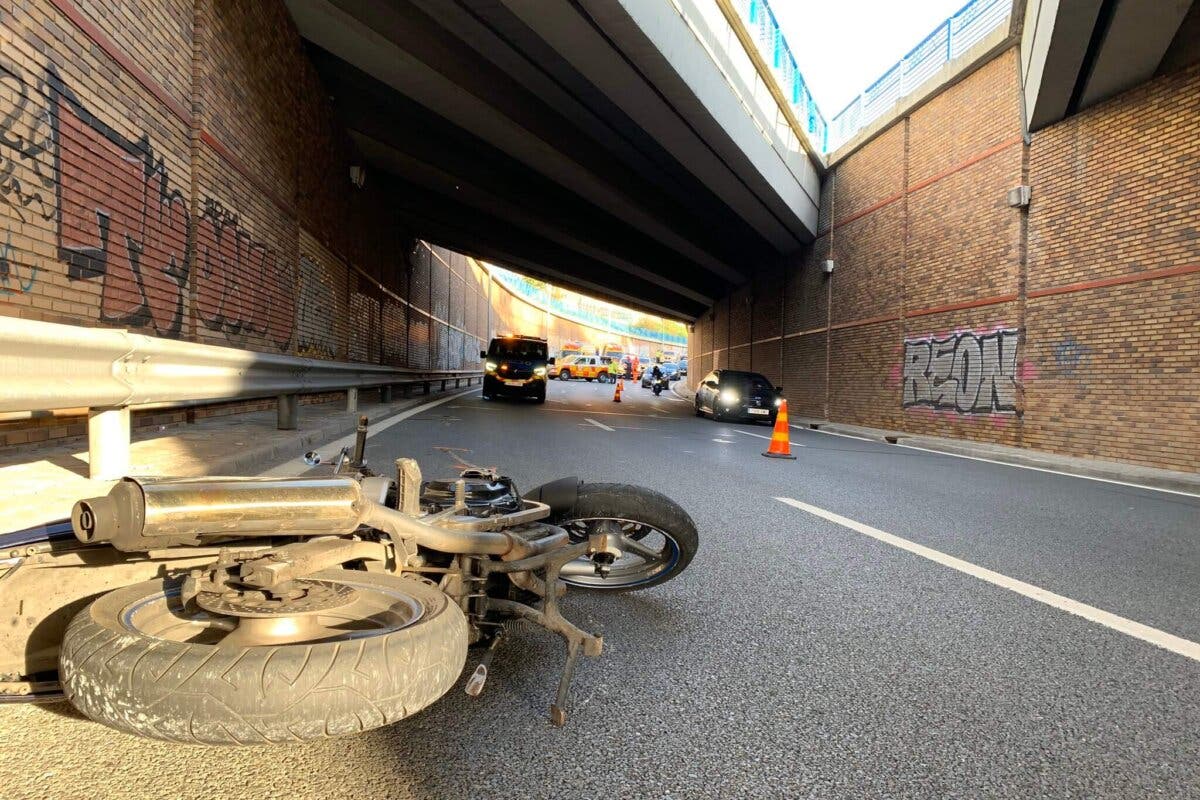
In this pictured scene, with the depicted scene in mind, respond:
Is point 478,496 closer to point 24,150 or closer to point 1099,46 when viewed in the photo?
point 24,150

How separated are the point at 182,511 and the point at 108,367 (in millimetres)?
2016

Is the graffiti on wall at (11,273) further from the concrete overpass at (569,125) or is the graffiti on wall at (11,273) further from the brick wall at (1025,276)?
the brick wall at (1025,276)

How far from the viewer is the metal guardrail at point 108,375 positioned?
239 centimetres

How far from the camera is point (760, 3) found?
1709cm

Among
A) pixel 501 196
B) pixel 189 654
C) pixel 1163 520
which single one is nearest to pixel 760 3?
pixel 501 196

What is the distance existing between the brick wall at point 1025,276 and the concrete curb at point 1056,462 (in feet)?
2.11

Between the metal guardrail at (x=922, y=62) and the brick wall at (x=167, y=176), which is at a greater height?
the metal guardrail at (x=922, y=62)

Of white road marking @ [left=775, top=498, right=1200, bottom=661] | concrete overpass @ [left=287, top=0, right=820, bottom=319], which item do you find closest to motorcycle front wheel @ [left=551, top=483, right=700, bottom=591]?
white road marking @ [left=775, top=498, right=1200, bottom=661]

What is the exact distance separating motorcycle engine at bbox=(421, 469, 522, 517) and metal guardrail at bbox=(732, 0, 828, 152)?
16.9 meters

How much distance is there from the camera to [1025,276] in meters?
12.6

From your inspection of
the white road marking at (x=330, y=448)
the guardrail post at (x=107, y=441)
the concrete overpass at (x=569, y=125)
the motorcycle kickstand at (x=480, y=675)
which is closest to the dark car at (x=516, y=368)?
the concrete overpass at (x=569, y=125)

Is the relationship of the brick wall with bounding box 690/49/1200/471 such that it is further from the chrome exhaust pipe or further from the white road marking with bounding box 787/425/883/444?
the chrome exhaust pipe

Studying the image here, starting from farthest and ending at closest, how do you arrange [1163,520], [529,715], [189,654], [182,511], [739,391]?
1. [739,391]
2. [1163,520]
3. [529,715]
4. [182,511]
5. [189,654]

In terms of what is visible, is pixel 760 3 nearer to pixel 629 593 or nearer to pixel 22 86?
pixel 22 86
